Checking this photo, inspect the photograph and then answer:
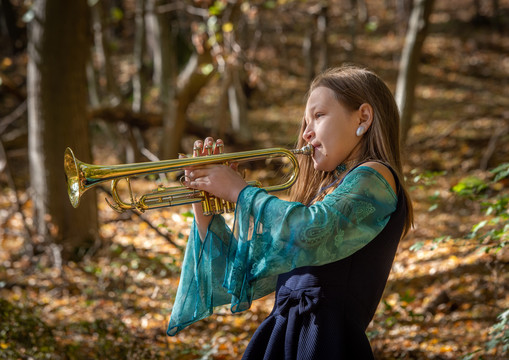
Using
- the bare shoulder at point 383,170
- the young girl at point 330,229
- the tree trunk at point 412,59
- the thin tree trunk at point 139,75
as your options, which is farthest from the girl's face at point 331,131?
the thin tree trunk at point 139,75

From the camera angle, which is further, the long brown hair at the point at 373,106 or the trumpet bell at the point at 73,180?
the trumpet bell at the point at 73,180

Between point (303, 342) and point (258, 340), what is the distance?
0.75 ft

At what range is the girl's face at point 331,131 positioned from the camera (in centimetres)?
204

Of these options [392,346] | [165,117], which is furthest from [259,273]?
[165,117]

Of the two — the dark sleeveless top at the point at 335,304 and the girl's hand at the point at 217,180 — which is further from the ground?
the girl's hand at the point at 217,180

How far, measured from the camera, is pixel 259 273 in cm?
187

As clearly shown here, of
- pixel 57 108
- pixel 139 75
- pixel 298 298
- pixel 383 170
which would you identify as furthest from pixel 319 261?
Result: pixel 139 75

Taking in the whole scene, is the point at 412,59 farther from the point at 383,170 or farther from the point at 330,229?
the point at 330,229

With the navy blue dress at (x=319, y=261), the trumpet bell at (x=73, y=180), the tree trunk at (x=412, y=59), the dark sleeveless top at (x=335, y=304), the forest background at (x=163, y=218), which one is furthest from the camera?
the tree trunk at (x=412, y=59)

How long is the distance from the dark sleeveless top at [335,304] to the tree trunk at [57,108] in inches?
161

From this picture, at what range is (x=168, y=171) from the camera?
84.0 inches

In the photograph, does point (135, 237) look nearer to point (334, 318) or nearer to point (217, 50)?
point (217, 50)

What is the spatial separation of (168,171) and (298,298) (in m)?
0.70

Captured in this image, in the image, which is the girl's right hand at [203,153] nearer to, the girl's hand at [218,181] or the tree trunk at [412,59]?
the girl's hand at [218,181]
